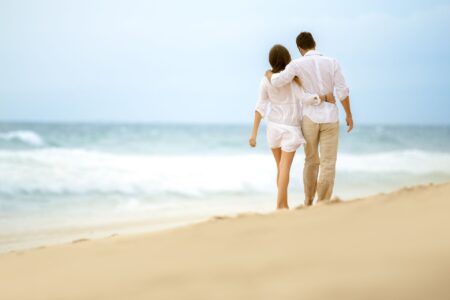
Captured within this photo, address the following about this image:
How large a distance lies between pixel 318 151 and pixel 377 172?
12.1m

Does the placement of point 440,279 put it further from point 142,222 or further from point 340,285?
point 142,222

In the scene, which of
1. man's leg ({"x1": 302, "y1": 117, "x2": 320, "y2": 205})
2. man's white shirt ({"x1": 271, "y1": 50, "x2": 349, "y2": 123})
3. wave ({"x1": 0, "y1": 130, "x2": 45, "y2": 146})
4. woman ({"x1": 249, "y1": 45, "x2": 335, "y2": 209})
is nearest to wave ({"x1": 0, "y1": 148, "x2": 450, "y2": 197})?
wave ({"x1": 0, "y1": 130, "x2": 45, "y2": 146})

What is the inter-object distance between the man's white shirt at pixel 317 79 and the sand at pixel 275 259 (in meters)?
1.74

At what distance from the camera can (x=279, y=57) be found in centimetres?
521

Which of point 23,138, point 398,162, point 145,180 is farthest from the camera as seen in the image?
point 23,138

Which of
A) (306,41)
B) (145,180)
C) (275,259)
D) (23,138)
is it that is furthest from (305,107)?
(23,138)

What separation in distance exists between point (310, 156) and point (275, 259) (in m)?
2.82

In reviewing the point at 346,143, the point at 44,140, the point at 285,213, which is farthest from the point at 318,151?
the point at 346,143

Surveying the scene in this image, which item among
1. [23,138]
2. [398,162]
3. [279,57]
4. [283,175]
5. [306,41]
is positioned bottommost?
[398,162]

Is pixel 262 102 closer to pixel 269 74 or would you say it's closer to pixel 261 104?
pixel 261 104

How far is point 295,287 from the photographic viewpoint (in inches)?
90.5

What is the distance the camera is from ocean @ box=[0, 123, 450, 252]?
8.27m

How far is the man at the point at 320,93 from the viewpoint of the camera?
5.11 m

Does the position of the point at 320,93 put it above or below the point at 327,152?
above
